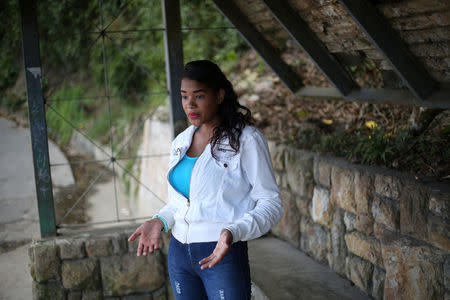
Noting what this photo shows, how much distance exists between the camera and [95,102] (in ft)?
33.2

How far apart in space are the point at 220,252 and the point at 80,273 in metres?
2.54

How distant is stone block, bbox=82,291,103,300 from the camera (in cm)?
393

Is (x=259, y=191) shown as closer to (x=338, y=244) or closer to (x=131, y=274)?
(x=338, y=244)

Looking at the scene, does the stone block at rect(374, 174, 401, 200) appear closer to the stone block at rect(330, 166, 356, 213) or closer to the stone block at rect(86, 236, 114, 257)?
the stone block at rect(330, 166, 356, 213)

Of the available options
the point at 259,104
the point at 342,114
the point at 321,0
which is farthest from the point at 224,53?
the point at 321,0

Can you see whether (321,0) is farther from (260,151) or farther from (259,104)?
(259,104)

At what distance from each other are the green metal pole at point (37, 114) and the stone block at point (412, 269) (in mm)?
2602

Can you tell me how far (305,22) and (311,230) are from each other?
1.65m

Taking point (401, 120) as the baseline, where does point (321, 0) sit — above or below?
above

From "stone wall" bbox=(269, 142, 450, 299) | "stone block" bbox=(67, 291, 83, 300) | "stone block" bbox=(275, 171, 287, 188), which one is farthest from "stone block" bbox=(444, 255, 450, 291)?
"stone block" bbox=(67, 291, 83, 300)

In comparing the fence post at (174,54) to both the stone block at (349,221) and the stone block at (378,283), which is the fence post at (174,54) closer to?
the stone block at (349,221)

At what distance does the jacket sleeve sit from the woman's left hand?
81 mm

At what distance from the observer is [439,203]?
238 cm

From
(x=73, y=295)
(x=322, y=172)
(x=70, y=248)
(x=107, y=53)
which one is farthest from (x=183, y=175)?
(x=107, y=53)
